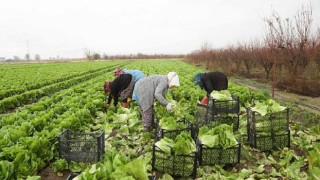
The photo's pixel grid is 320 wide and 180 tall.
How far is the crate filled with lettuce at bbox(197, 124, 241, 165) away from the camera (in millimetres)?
4422

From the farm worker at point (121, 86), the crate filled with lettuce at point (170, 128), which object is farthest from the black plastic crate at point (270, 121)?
the farm worker at point (121, 86)

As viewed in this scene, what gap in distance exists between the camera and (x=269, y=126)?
5.08 metres

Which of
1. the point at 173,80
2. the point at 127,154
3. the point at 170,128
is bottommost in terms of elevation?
the point at 127,154

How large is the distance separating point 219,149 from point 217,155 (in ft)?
0.30

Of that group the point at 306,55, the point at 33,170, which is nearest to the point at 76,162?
the point at 33,170

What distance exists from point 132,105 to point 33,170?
4455 mm

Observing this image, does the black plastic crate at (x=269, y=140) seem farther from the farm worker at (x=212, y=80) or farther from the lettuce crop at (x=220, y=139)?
the farm worker at (x=212, y=80)

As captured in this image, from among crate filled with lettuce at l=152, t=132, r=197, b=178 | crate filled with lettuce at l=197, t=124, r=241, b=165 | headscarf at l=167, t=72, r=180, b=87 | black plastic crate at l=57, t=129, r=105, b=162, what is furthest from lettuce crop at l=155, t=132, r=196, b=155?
headscarf at l=167, t=72, r=180, b=87

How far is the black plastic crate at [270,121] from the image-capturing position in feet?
16.6

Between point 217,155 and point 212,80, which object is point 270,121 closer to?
point 217,155

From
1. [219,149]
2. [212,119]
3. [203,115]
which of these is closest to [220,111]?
[212,119]

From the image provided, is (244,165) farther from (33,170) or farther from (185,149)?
(33,170)

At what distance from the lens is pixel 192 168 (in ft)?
13.7

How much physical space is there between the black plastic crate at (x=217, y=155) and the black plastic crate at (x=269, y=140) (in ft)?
2.60
